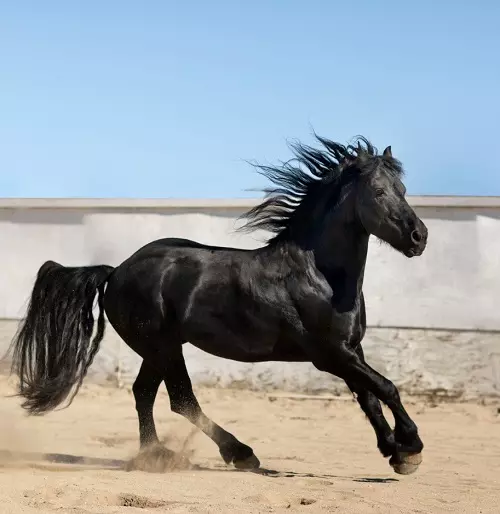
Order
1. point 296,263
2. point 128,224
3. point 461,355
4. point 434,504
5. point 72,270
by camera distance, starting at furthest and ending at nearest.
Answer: point 128,224 < point 461,355 < point 72,270 < point 296,263 < point 434,504

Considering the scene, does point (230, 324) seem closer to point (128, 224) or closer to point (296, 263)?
point (296, 263)

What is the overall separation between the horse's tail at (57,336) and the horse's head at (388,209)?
2012 millimetres

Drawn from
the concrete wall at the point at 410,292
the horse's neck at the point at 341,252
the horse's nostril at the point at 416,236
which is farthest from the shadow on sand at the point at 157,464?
the concrete wall at the point at 410,292

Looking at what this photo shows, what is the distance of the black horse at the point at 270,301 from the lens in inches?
242

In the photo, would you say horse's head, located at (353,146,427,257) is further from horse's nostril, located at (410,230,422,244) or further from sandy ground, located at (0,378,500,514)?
sandy ground, located at (0,378,500,514)

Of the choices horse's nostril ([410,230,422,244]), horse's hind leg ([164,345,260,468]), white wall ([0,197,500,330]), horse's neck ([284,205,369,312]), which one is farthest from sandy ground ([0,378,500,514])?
horse's nostril ([410,230,422,244])

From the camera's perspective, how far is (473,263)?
10.6 meters

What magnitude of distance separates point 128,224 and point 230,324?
5.20 metres

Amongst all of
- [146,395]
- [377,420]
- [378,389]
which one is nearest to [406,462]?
[377,420]

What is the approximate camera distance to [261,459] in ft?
23.7

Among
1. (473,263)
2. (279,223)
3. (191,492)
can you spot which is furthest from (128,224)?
(191,492)

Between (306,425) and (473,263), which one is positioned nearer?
(306,425)

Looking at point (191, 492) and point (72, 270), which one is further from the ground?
point (72, 270)

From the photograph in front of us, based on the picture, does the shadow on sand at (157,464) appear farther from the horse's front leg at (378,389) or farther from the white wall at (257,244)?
the white wall at (257,244)
